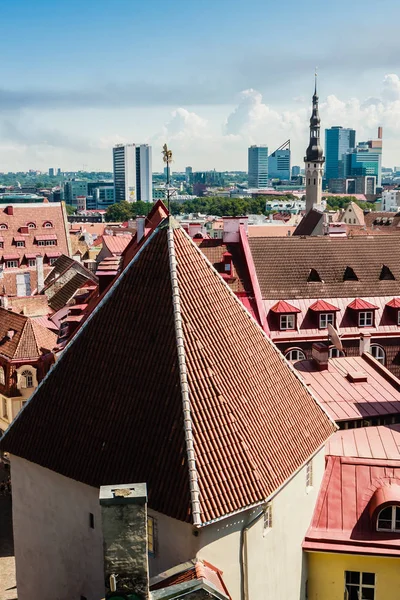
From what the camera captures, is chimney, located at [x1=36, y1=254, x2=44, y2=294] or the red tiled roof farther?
chimney, located at [x1=36, y1=254, x2=44, y2=294]

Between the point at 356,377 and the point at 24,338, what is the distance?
20074mm

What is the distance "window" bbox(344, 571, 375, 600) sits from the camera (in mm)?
20859

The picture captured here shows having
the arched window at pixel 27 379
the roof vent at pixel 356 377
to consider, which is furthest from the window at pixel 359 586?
the arched window at pixel 27 379

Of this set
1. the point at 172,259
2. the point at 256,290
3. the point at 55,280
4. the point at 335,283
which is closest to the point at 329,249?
the point at 335,283

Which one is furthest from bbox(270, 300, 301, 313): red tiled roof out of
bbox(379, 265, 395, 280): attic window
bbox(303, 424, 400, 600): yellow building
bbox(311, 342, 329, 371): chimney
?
bbox(303, 424, 400, 600): yellow building

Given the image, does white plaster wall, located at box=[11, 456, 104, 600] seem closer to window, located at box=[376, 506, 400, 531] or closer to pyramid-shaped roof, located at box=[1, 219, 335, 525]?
pyramid-shaped roof, located at box=[1, 219, 335, 525]

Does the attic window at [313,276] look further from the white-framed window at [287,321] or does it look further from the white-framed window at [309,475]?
the white-framed window at [309,475]

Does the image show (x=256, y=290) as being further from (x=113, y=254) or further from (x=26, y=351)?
(x=113, y=254)

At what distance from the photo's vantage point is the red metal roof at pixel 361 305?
43.2 m

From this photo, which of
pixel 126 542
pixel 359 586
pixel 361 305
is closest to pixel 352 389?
pixel 359 586

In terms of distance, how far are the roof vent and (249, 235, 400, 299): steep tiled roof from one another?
12.8 metres

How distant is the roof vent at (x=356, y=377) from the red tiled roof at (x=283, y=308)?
433 inches

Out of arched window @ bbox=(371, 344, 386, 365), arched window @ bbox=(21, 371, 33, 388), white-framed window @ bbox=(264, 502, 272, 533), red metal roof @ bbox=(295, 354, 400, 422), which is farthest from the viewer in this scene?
arched window @ bbox=(371, 344, 386, 365)

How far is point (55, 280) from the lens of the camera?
59.5 metres
